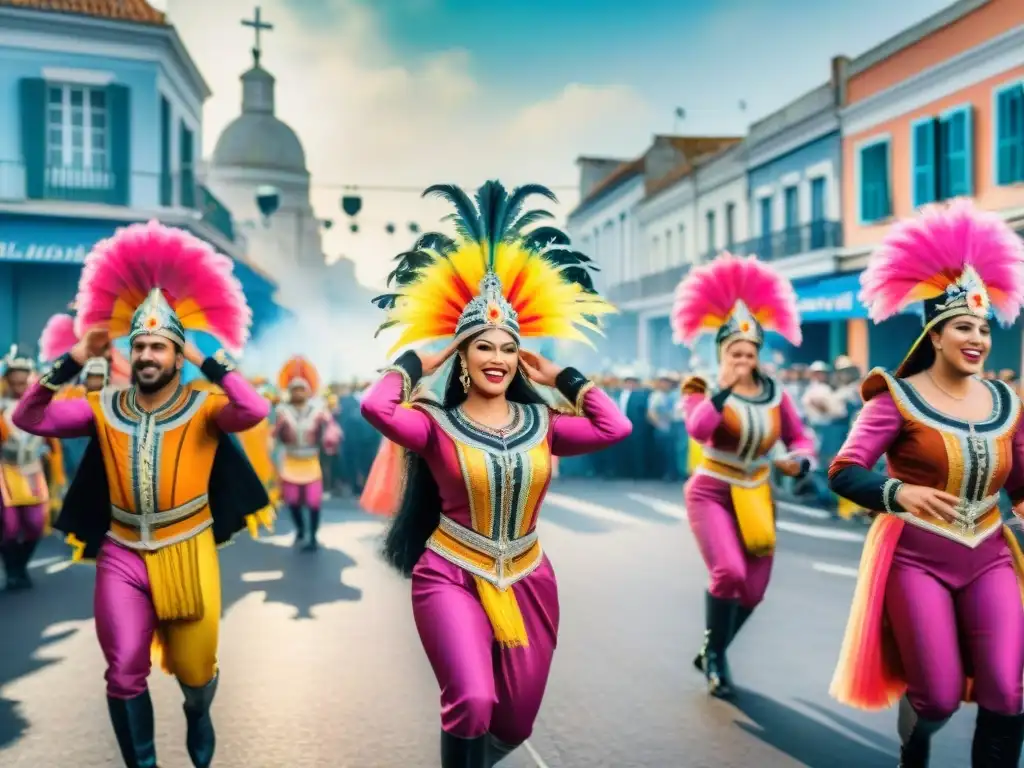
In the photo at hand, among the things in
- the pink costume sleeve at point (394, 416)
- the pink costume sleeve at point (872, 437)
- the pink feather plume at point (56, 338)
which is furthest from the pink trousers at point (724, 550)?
the pink feather plume at point (56, 338)

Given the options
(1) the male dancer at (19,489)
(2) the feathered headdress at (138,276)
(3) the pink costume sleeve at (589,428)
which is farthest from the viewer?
(1) the male dancer at (19,489)

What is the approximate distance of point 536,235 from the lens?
477 cm

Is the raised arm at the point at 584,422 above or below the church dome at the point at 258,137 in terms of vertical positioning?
below

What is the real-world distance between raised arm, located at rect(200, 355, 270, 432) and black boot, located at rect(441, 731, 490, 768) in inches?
66.5

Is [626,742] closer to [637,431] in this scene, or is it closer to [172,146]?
[637,431]

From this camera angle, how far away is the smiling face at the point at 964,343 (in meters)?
4.71

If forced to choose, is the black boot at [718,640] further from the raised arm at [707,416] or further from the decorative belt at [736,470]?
the raised arm at [707,416]

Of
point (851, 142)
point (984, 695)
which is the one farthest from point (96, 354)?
point (851, 142)

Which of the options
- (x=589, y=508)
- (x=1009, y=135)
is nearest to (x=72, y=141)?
(x=589, y=508)

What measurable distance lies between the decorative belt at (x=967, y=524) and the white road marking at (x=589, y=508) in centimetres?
942

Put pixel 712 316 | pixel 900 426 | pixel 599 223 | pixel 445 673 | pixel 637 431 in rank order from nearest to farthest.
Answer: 1. pixel 445 673
2. pixel 900 426
3. pixel 712 316
4. pixel 637 431
5. pixel 599 223

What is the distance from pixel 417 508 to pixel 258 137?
62.9 m

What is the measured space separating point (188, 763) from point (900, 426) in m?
3.40

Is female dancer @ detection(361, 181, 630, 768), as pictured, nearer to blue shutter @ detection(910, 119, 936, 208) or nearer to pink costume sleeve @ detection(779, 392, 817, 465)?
pink costume sleeve @ detection(779, 392, 817, 465)
